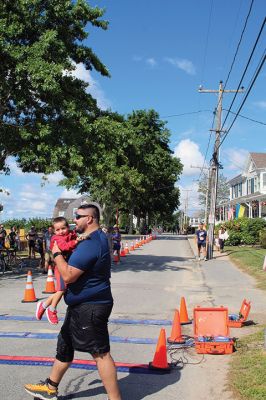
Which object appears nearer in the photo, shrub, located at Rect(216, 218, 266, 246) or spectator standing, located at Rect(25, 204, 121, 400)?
spectator standing, located at Rect(25, 204, 121, 400)

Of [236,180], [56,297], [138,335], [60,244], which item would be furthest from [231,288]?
[236,180]

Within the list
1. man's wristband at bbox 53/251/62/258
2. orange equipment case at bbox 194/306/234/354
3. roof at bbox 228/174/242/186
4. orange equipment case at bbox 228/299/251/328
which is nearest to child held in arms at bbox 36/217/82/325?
man's wristband at bbox 53/251/62/258

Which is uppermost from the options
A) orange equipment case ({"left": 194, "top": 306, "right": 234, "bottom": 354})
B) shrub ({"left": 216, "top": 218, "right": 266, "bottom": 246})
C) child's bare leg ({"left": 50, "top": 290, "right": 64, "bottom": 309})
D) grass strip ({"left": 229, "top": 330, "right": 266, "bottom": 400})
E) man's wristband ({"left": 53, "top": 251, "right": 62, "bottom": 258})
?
shrub ({"left": 216, "top": 218, "right": 266, "bottom": 246})

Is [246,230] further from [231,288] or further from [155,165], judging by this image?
[155,165]

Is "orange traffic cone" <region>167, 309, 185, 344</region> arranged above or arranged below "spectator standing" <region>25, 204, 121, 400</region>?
below

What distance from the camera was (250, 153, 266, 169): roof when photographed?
45.8 meters

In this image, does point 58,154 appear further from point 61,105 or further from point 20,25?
point 20,25

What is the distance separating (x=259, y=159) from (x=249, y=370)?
43.2m

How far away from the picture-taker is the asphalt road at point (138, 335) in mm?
5301

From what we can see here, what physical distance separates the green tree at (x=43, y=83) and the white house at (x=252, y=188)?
2618 centimetres

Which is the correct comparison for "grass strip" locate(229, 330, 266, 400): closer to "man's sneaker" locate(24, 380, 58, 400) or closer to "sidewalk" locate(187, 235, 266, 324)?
"sidewalk" locate(187, 235, 266, 324)

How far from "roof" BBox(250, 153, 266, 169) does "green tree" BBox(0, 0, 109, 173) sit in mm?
30570

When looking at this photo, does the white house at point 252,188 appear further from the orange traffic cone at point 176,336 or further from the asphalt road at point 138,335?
the orange traffic cone at point 176,336

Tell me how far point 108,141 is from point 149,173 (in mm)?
37375
